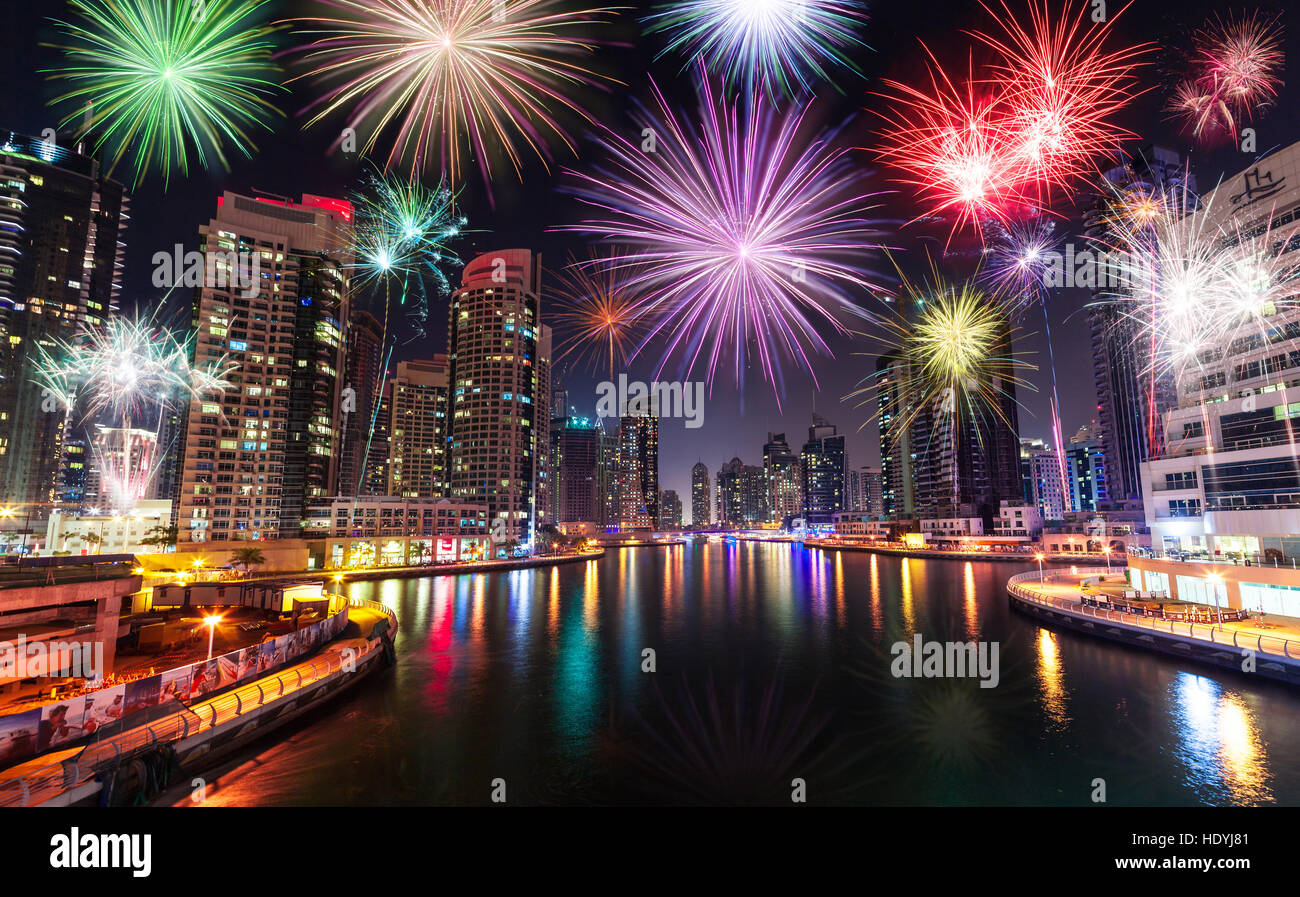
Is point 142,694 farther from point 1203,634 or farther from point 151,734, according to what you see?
point 1203,634

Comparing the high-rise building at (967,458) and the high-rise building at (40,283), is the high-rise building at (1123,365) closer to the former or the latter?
the high-rise building at (967,458)

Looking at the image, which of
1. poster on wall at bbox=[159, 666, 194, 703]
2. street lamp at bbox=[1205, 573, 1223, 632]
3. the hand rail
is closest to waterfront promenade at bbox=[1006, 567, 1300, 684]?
street lamp at bbox=[1205, 573, 1223, 632]

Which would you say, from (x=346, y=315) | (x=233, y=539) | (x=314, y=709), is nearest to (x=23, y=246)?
(x=346, y=315)

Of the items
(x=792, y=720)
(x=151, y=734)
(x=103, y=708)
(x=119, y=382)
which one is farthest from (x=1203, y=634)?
(x=119, y=382)

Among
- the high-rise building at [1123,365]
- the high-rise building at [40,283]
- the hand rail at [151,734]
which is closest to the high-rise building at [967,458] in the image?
the high-rise building at [1123,365]

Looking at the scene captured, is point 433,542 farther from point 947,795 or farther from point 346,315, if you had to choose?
point 947,795
